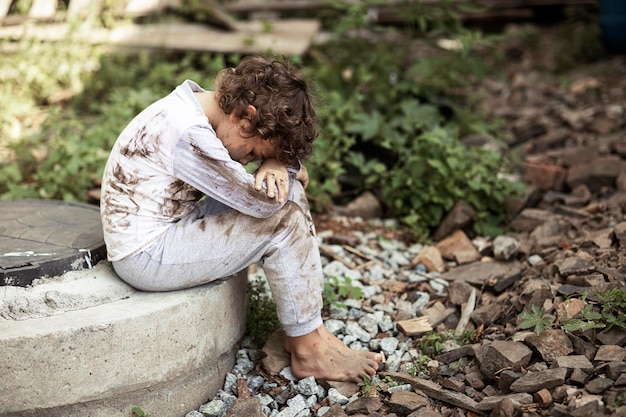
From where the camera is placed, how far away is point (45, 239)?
2863 millimetres

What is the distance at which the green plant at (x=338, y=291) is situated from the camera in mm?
3342

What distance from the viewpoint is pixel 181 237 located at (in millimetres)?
2699

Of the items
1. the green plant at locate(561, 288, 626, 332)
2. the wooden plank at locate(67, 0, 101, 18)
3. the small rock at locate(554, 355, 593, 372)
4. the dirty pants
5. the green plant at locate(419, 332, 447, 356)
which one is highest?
the wooden plank at locate(67, 0, 101, 18)

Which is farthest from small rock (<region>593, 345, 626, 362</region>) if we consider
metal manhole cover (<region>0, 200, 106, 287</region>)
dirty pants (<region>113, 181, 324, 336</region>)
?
metal manhole cover (<region>0, 200, 106, 287</region>)

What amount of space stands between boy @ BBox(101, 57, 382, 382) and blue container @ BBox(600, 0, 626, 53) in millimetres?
4778

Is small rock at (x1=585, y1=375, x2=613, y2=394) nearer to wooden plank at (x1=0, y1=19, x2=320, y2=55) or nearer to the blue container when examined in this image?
wooden plank at (x1=0, y1=19, x2=320, y2=55)

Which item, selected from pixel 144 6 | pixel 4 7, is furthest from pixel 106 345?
pixel 144 6

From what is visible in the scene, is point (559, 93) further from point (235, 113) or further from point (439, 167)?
point (235, 113)

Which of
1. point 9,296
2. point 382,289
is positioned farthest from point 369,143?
point 9,296

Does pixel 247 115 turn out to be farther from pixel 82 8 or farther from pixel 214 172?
pixel 82 8

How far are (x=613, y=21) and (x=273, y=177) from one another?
196 inches

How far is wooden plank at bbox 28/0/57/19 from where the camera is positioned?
19.5ft

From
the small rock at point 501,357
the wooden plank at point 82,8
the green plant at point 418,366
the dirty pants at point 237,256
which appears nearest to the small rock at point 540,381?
the small rock at point 501,357

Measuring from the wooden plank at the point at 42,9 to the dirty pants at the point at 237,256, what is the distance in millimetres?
3860
